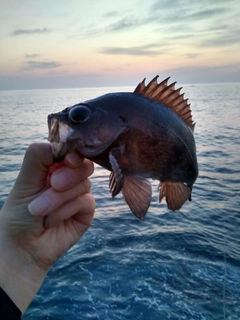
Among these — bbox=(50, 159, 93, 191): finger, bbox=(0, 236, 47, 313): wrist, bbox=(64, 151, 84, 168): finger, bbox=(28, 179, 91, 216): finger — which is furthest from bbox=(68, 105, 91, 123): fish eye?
bbox=(0, 236, 47, 313): wrist

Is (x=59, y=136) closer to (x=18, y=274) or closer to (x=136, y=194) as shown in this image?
(x=136, y=194)

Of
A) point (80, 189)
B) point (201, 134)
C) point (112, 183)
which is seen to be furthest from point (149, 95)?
point (201, 134)

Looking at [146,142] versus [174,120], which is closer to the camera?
[146,142]

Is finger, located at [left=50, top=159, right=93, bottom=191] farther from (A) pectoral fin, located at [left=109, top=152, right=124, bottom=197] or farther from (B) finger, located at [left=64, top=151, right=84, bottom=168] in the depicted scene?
(A) pectoral fin, located at [left=109, top=152, right=124, bottom=197]

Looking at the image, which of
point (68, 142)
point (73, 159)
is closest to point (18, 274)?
point (73, 159)

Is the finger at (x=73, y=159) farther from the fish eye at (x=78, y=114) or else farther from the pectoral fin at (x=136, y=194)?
the pectoral fin at (x=136, y=194)

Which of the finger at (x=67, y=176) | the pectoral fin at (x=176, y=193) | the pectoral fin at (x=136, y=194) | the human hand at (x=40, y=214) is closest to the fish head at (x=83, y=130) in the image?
the human hand at (x=40, y=214)

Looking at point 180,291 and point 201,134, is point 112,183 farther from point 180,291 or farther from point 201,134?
point 201,134
